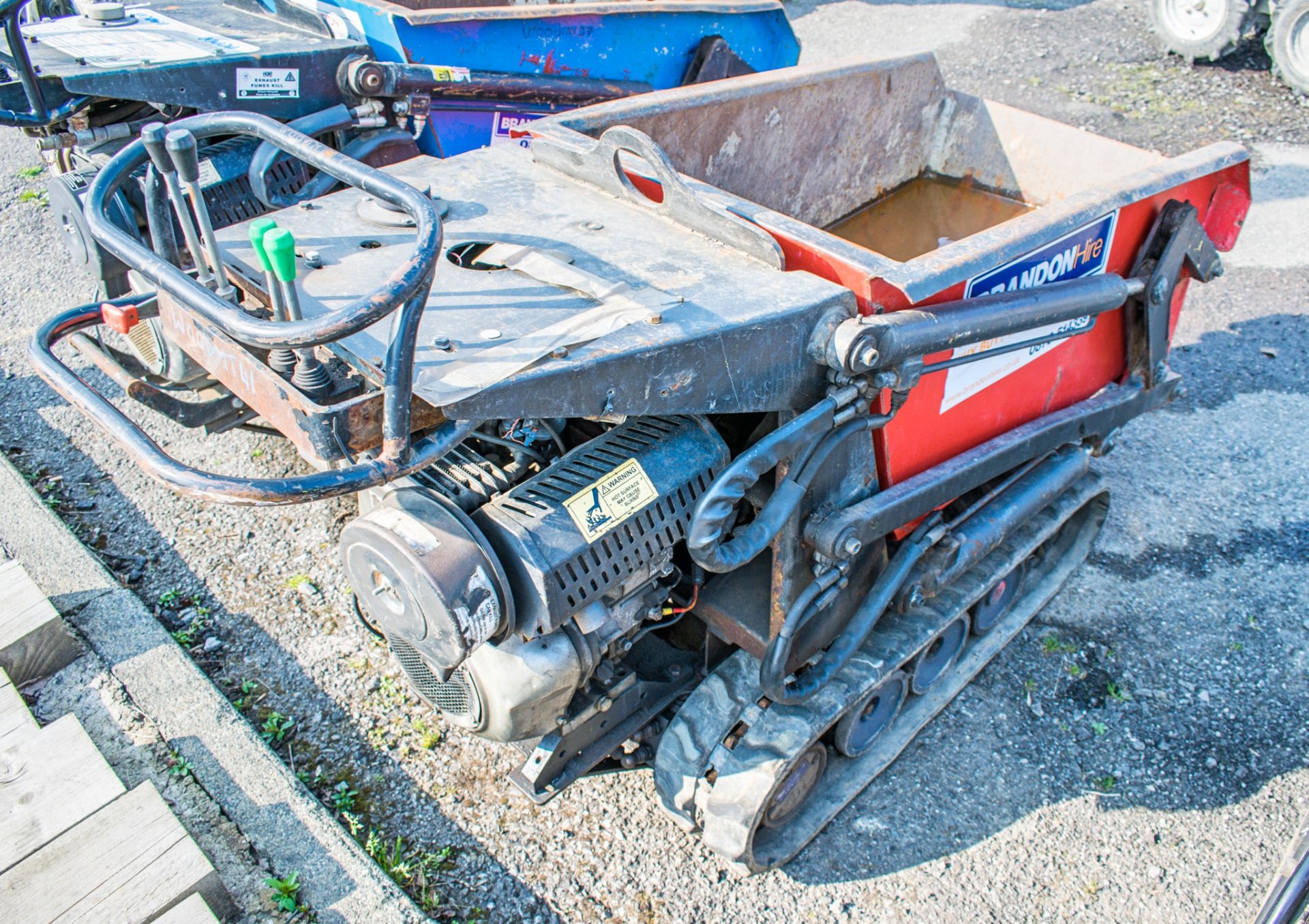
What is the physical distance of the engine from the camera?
1899 mm

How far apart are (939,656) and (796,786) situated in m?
0.71

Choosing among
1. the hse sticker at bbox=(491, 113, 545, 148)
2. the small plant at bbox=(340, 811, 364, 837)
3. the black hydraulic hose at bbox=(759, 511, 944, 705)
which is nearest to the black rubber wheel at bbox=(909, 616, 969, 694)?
the black hydraulic hose at bbox=(759, 511, 944, 705)

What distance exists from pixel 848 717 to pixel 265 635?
188cm

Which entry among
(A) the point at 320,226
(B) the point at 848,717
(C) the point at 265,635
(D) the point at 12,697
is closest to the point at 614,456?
(A) the point at 320,226

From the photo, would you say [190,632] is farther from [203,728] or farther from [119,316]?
[119,316]

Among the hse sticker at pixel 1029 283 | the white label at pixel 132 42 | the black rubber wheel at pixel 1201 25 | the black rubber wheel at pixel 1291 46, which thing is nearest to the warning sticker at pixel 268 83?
the white label at pixel 132 42

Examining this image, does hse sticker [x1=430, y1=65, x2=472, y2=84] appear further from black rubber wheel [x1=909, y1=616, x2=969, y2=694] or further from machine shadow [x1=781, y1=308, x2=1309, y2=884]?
machine shadow [x1=781, y1=308, x2=1309, y2=884]

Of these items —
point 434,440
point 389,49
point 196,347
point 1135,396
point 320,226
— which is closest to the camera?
point 434,440

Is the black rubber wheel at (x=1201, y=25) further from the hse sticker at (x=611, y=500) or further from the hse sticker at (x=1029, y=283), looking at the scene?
the hse sticker at (x=611, y=500)

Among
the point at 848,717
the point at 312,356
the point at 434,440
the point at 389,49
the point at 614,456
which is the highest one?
the point at 389,49

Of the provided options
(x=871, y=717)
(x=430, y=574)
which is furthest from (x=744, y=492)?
(x=871, y=717)

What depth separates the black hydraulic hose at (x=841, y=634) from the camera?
2381 mm

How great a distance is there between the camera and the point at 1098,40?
26.7 feet

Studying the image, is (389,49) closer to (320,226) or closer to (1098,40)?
(320,226)
